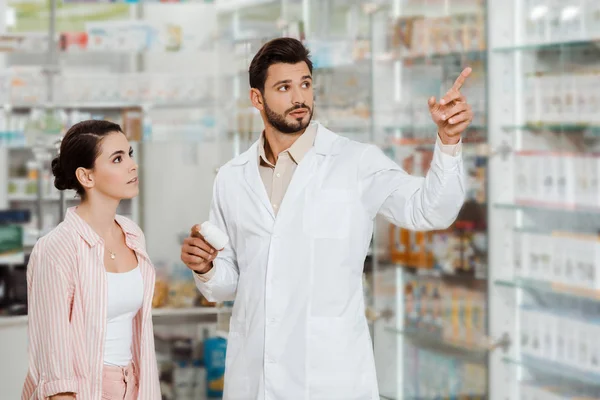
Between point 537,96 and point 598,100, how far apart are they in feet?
1.40

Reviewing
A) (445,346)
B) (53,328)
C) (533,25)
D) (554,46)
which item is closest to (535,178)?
(554,46)

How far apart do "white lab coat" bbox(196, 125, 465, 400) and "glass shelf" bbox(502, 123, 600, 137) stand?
168 cm

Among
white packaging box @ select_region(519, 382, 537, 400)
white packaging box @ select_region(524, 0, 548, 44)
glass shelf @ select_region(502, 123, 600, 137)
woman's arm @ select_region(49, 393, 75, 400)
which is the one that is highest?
white packaging box @ select_region(524, 0, 548, 44)

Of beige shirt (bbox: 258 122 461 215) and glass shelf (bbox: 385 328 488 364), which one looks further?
glass shelf (bbox: 385 328 488 364)

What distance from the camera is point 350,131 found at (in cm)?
496

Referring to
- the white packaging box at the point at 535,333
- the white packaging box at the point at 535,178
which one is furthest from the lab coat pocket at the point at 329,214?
the white packaging box at the point at 535,333

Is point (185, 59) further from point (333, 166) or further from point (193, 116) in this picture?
point (333, 166)

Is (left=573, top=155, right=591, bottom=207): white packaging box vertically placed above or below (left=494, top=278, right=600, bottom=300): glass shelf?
above

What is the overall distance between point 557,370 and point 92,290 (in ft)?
7.96

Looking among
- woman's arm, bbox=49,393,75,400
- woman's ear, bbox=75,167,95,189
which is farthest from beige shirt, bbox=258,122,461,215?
woman's arm, bbox=49,393,75,400

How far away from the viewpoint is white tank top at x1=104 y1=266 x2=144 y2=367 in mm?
2531

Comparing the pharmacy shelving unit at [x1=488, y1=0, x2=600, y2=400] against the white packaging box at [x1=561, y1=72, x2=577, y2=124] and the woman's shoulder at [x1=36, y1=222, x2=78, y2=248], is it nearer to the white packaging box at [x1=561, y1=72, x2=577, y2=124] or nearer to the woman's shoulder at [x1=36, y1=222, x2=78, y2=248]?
the white packaging box at [x1=561, y1=72, x2=577, y2=124]

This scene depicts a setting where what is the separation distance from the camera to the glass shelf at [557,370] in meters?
3.93

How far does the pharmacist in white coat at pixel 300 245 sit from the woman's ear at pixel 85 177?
338 millimetres
